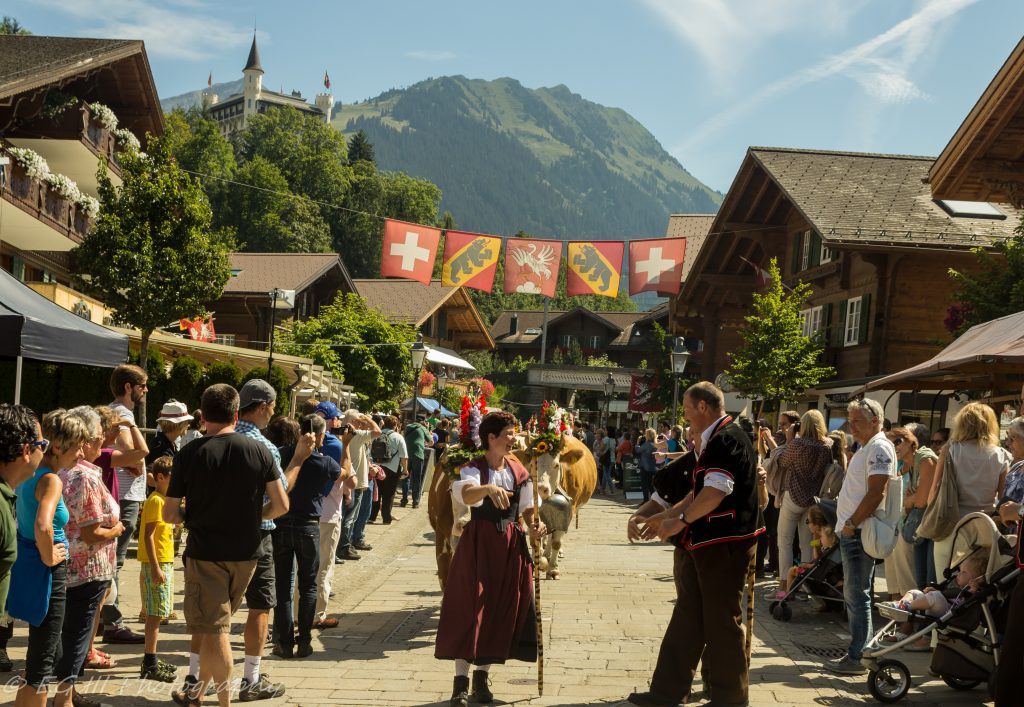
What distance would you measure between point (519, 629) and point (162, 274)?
16381mm

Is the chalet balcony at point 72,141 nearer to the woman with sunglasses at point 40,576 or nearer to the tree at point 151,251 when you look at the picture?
the tree at point 151,251

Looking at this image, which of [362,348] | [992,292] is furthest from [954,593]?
[362,348]

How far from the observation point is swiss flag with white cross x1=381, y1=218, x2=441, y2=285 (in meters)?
23.1

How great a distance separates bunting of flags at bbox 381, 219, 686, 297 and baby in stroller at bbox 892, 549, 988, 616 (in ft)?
51.7

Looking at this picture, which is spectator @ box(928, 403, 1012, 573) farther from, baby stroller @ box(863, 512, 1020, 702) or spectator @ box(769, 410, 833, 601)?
spectator @ box(769, 410, 833, 601)

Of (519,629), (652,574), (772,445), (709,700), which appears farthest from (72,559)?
(772,445)

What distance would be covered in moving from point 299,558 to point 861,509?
12.9ft

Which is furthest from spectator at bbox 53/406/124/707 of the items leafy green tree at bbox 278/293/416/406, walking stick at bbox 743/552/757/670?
leafy green tree at bbox 278/293/416/406

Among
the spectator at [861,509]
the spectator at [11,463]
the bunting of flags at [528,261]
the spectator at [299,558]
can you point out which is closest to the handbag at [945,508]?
the spectator at [861,509]

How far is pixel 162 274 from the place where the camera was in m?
21.5

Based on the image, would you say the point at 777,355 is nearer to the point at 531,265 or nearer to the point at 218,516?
the point at 531,265

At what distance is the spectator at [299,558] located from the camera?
7887 millimetres

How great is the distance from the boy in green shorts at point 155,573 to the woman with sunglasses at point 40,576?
1.26m

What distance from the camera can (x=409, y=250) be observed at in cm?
2320
